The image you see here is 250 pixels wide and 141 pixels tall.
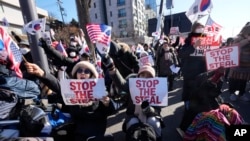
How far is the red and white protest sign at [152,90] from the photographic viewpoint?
2834 millimetres

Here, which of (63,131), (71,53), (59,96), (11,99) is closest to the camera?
(11,99)

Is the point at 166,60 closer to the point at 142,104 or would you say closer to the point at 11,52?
the point at 142,104

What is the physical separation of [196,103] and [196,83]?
0.30 m

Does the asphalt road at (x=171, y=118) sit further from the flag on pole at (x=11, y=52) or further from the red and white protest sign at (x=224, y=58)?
the flag on pole at (x=11, y=52)

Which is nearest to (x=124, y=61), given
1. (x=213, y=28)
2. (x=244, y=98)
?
(x=213, y=28)

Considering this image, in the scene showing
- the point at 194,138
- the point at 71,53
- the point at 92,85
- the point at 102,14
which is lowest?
the point at 194,138

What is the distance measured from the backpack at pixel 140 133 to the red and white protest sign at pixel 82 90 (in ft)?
1.83

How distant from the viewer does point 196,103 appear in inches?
131

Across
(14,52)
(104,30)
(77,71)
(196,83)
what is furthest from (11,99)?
(196,83)

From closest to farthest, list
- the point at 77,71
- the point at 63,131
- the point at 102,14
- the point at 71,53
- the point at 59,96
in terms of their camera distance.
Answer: the point at 63,131, the point at 77,71, the point at 59,96, the point at 71,53, the point at 102,14

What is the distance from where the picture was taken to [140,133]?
2.59 m

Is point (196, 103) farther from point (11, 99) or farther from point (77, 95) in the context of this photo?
point (11, 99)

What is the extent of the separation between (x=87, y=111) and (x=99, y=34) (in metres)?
1.08

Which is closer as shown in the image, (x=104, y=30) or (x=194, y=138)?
(x=194, y=138)
